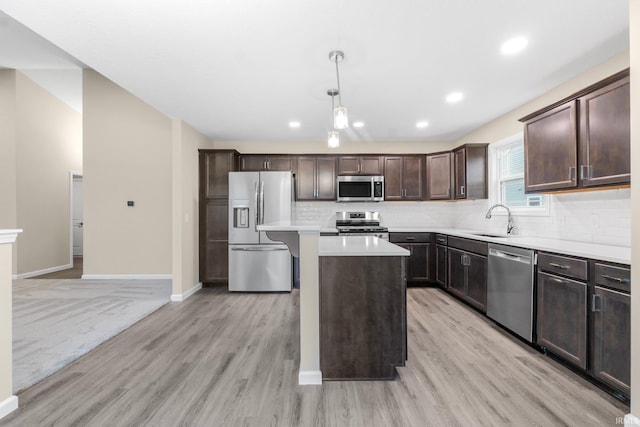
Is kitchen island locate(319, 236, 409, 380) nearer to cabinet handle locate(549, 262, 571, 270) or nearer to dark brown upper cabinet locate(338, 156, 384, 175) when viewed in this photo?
cabinet handle locate(549, 262, 571, 270)

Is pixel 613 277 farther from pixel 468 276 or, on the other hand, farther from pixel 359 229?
pixel 359 229

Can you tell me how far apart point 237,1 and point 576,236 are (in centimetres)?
343

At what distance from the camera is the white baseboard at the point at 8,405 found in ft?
5.45

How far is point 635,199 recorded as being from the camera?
151 centimetres

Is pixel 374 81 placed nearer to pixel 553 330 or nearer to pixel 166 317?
pixel 553 330

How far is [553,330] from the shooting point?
7.37 feet

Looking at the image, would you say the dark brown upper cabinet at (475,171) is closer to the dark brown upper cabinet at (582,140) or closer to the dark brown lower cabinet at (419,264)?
the dark brown lower cabinet at (419,264)

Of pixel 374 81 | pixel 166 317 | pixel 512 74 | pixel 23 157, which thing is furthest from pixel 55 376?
pixel 23 157

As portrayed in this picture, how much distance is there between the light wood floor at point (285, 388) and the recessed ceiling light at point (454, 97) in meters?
2.47

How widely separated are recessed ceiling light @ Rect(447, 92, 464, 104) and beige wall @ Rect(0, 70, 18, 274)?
6941 mm

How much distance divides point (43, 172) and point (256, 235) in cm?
459

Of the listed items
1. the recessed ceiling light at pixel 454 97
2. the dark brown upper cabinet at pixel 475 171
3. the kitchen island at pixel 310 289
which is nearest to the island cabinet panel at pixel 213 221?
the kitchen island at pixel 310 289

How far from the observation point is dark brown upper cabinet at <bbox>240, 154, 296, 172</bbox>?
4930 millimetres

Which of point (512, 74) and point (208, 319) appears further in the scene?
point (208, 319)
